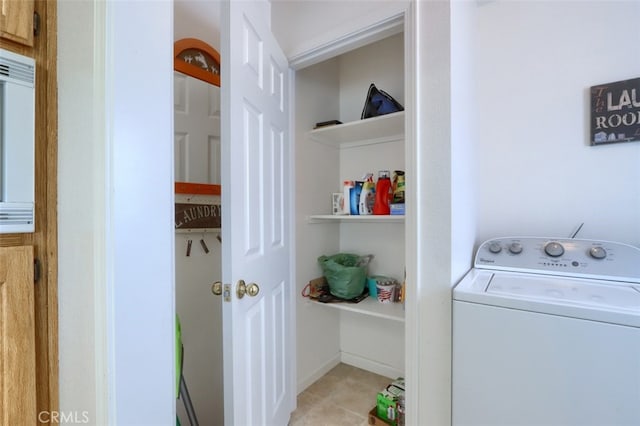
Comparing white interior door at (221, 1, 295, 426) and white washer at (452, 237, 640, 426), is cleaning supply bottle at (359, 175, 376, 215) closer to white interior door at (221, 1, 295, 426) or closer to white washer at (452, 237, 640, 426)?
white interior door at (221, 1, 295, 426)

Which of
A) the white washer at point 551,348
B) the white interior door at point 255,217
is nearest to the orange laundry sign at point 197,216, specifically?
the white interior door at point 255,217

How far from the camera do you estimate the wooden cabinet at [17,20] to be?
0.64m

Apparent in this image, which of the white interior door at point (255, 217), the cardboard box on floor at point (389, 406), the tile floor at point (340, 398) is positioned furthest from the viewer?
the tile floor at point (340, 398)

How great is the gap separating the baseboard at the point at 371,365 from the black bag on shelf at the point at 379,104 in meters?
1.81

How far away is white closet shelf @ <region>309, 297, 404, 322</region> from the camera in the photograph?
5.72 feet

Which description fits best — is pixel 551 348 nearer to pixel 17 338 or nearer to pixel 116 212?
pixel 116 212

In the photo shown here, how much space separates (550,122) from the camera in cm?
144

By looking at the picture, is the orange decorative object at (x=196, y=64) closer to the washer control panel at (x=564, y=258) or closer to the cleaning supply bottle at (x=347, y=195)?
the cleaning supply bottle at (x=347, y=195)

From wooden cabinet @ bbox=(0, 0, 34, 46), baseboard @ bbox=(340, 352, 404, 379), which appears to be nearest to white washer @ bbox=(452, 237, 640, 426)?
baseboard @ bbox=(340, 352, 404, 379)

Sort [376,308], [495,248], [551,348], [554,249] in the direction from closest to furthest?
[551,348], [554,249], [495,248], [376,308]

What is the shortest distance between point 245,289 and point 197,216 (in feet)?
1.64

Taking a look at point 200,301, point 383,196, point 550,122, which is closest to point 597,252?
point 550,122

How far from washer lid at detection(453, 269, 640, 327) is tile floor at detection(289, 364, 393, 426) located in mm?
1189

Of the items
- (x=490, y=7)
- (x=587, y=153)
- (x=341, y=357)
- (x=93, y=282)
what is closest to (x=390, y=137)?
(x=490, y=7)
